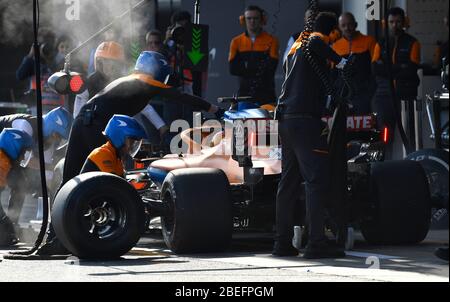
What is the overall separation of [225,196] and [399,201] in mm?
1531

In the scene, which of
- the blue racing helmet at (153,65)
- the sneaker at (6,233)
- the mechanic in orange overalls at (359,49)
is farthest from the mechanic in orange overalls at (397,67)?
the sneaker at (6,233)

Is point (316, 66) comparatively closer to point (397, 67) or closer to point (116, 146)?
point (116, 146)

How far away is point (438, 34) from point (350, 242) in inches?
234

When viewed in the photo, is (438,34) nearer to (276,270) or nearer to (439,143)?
(439,143)

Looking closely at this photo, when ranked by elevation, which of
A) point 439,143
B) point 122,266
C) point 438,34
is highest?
point 438,34

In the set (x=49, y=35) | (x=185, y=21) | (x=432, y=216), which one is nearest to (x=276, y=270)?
(x=432, y=216)

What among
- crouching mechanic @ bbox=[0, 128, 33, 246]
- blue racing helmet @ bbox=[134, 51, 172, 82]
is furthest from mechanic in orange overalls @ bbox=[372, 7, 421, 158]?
crouching mechanic @ bbox=[0, 128, 33, 246]

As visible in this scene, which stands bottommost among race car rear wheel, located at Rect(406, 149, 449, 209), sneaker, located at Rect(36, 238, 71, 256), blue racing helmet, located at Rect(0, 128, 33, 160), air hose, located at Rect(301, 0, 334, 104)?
sneaker, located at Rect(36, 238, 71, 256)

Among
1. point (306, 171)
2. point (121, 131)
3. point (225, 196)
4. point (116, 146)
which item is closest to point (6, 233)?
point (116, 146)

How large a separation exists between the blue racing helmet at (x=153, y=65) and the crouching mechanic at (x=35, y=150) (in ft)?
6.24

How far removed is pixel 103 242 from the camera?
10.7m

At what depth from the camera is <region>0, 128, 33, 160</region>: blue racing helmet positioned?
1328 cm

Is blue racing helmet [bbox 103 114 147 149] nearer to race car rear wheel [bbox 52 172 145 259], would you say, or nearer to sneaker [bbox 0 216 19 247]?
race car rear wheel [bbox 52 172 145 259]

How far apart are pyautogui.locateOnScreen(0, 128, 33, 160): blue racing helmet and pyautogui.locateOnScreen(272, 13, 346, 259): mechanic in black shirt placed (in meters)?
3.56
